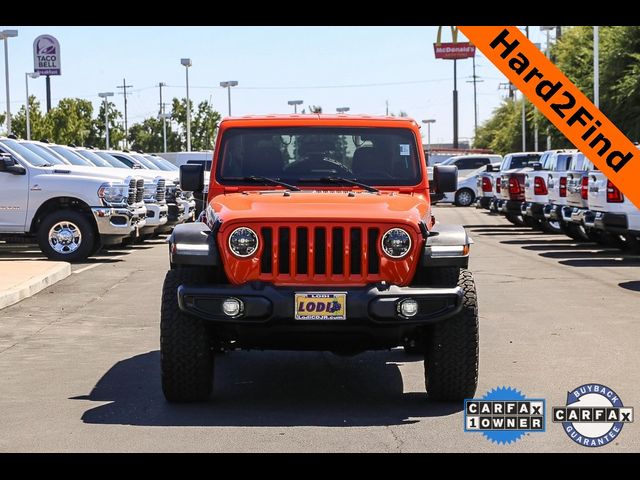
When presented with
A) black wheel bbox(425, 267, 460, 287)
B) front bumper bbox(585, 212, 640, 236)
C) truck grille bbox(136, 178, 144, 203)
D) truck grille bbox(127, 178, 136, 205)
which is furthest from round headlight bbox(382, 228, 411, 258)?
truck grille bbox(136, 178, 144, 203)

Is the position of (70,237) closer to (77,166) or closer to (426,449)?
(77,166)

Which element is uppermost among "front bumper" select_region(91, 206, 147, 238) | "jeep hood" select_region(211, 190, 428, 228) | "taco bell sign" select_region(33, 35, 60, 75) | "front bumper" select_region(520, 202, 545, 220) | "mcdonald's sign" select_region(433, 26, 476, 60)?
"mcdonald's sign" select_region(433, 26, 476, 60)

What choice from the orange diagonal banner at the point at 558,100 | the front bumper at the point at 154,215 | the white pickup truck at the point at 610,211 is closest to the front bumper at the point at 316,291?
the orange diagonal banner at the point at 558,100

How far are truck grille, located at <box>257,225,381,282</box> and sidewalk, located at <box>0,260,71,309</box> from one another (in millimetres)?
6743

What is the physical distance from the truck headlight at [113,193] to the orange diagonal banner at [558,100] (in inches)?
261

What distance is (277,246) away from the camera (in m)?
7.95

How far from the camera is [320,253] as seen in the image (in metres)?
7.99

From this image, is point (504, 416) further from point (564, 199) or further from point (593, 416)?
point (564, 199)

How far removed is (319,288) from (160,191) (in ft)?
56.6

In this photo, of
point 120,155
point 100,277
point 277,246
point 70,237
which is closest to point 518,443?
point 277,246

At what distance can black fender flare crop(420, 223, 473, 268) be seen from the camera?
799cm

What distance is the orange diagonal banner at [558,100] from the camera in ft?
46.5

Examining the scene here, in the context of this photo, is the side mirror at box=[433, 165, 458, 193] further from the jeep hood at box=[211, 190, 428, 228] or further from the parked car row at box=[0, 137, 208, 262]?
the parked car row at box=[0, 137, 208, 262]

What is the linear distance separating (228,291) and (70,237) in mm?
12866
